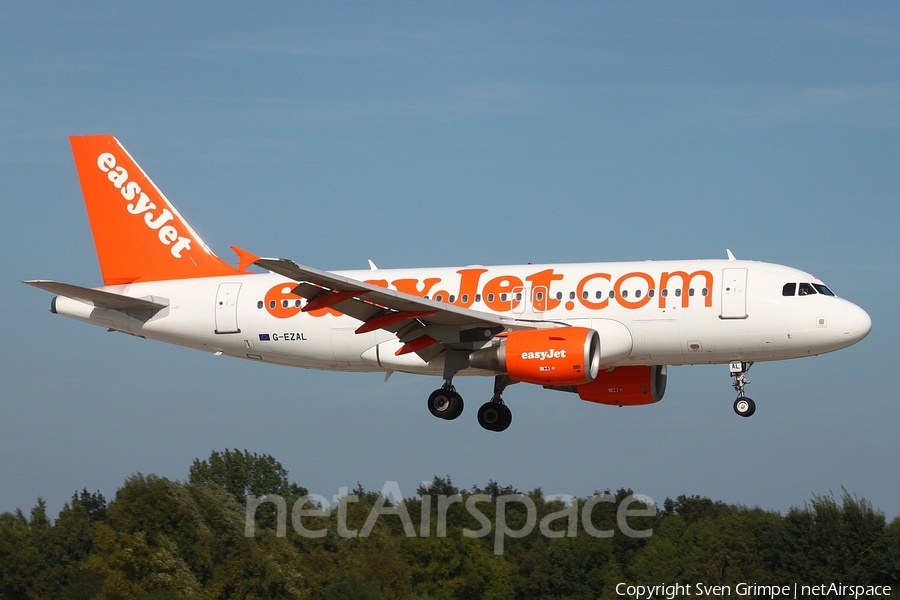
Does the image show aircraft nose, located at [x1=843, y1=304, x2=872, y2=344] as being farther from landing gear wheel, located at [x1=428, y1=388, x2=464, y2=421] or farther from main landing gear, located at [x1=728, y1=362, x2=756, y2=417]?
landing gear wheel, located at [x1=428, y1=388, x2=464, y2=421]

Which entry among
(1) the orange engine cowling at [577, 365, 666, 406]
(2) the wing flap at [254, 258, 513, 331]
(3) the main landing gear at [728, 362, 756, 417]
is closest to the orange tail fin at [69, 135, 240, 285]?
(2) the wing flap at [254, 258, 513, 331]

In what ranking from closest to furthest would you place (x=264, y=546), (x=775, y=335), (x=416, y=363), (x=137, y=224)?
(x=775, y=335) → (x=416, y=363) → (x=137, y=224) → (x=264, y=546)

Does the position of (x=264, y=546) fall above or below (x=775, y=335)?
below

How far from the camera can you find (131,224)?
41.6 m

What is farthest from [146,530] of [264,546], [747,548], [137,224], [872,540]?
[872,540]

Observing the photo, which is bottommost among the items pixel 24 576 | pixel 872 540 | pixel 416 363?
pixel 24 576

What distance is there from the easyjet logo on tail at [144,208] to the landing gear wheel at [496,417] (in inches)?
448

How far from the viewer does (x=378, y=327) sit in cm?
3469

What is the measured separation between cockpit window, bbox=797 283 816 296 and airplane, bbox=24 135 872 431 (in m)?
0.06

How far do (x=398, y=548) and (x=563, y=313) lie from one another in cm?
3750

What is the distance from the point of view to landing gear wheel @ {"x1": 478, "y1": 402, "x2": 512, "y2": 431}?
126 feet

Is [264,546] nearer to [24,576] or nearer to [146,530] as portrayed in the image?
[146,530]

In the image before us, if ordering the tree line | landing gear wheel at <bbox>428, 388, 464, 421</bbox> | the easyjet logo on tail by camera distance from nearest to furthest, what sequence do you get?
landing gear wheel at <bbox>428, 388, 464, 421</bbox> → the easyjet logo on tail → the tree line

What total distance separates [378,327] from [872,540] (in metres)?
42.0
